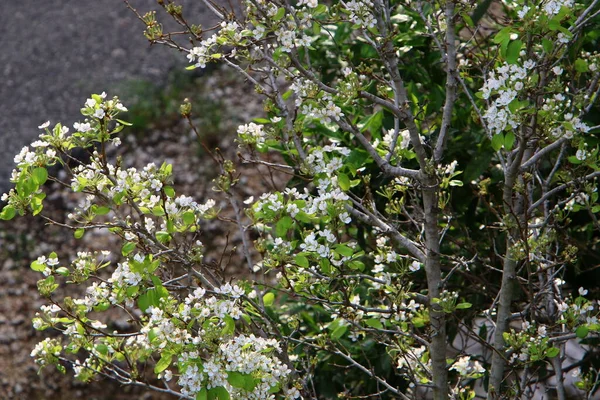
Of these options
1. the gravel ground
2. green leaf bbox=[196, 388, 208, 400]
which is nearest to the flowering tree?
green leaf bbox=[196, 388, 208, 400]

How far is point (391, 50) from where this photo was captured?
208 centimetres

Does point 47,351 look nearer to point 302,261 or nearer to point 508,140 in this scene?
point 302,261

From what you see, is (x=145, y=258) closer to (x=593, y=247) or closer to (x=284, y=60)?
(x=284, y=60)

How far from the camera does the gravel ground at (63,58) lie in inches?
279

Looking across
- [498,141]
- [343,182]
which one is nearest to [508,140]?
[498,141]

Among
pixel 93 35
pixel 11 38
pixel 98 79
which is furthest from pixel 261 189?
pixel 11 38

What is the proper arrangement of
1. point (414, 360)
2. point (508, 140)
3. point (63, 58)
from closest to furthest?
point (508, 140), point (414, 360), point (63, 58)

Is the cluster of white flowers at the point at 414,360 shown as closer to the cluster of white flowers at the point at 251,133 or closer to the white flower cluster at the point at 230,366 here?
the white flower cluster at the point at 230,366

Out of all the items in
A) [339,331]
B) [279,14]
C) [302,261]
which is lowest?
[339,331]

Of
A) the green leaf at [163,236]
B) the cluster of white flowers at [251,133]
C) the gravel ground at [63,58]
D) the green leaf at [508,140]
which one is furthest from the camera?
the gravel ground at [63,58]

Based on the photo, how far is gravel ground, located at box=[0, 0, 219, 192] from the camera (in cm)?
707

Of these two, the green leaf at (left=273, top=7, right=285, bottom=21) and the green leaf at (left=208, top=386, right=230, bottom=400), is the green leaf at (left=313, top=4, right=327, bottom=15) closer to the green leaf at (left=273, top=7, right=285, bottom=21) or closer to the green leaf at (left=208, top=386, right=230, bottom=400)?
the green leaf at (left=273, top=7, right=285, bottom=21)

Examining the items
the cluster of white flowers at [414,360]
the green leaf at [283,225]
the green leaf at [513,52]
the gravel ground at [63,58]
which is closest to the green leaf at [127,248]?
the green leaf at [283,225]

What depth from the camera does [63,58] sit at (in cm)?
776
